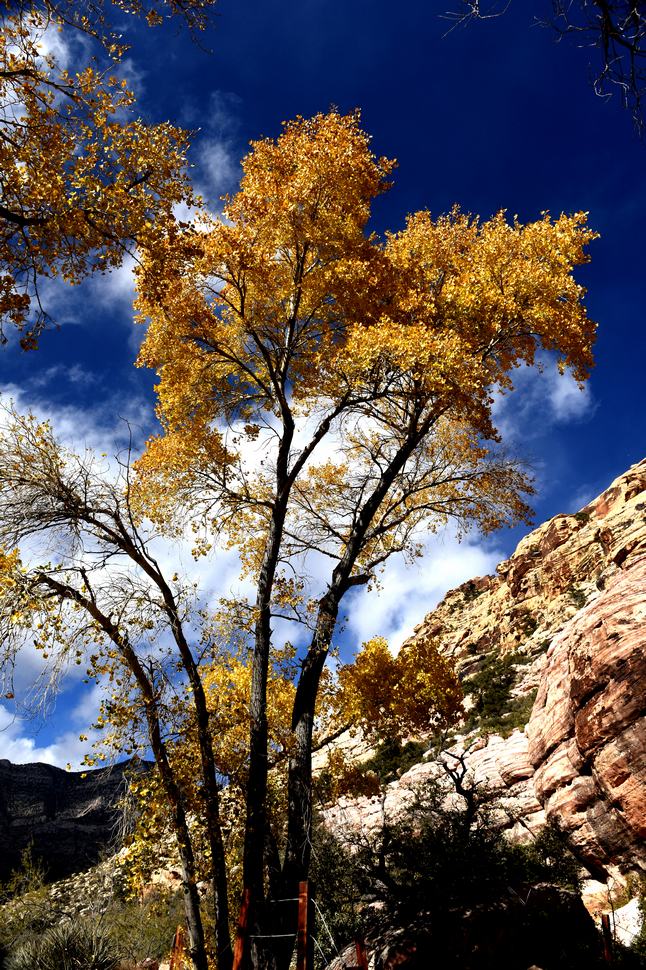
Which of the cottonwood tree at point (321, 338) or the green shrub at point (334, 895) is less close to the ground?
the cottonwood tree at point (321, 338)

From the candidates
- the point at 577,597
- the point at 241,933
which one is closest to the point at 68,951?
the point at 241,933

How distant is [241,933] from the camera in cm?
547

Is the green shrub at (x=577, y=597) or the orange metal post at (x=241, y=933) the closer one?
the orange metal post at (x=241, y=933)

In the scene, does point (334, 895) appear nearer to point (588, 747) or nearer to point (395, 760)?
point (588, 747)

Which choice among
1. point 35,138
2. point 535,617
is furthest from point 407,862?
point 535,617

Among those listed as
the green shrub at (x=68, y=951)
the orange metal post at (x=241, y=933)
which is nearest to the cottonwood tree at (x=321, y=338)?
the orange metal post at (x=241, y=933)

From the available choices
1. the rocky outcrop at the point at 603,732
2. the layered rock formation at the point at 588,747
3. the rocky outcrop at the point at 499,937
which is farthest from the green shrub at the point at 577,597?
the rocky outcrop at the point at 499,937

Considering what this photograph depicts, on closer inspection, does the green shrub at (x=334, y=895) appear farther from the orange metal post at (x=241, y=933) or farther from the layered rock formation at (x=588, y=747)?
the orange metal post at (x=241, y=933)

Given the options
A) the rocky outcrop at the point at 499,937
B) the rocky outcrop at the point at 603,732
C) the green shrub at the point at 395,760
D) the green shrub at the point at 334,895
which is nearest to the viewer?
the rocky outcrop at the point at 499,937

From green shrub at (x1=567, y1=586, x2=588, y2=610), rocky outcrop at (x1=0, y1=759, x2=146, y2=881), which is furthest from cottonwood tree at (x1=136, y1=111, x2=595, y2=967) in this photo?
rocky outcrop at (x1=0, y1=759, x2=146, y2=881)

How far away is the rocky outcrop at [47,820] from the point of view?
58.6m

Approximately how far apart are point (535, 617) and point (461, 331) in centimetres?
3525

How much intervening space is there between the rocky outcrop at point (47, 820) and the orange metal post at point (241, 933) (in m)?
61.9

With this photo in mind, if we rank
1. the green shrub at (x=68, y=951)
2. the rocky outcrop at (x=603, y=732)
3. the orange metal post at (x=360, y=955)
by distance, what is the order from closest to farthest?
the orange metal post at (x=360, y=955), the rocky outcrop at (x=603, y=732), the green shrub at (x=68, y=951)
